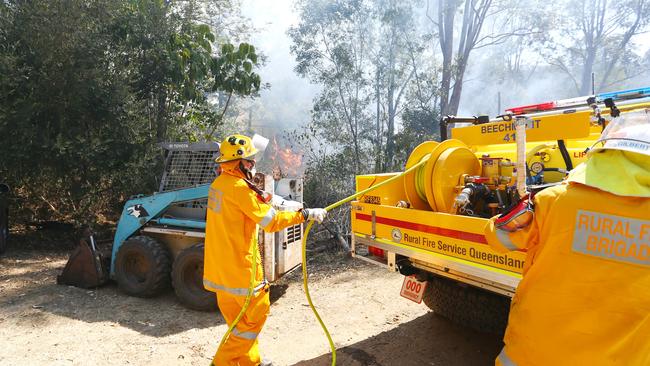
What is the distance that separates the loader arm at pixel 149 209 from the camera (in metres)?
5.21

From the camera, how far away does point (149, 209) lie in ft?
17.8

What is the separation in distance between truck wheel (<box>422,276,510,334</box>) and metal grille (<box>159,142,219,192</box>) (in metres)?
3.14

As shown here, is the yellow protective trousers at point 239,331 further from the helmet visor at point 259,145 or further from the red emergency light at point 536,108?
the red emergency light at point 536,108

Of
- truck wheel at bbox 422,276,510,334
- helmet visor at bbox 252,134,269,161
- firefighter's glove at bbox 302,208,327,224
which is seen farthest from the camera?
helmet visor at bbox 252,134,269,161

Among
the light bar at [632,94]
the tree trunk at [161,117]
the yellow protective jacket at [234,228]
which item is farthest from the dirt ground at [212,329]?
the tree trunk at [161,117]

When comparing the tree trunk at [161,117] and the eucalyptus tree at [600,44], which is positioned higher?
the eucalyptus tree at [600,44]

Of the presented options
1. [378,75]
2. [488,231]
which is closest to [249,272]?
[488,231]

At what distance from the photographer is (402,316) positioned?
14.7 ft

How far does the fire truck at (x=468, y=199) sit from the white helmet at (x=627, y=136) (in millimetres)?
941

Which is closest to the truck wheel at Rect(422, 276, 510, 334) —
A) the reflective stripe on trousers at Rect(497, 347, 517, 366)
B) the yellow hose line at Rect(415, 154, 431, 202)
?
the yellow hose line at Rect(415, 154, 431, 202)

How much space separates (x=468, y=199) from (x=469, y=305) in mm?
1132

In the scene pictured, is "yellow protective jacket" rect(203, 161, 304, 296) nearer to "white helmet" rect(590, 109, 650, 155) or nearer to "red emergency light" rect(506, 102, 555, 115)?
"white helmet" rect(590, 109, 650, 155)

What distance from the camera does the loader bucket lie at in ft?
17.9

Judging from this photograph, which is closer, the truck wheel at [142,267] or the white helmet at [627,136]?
the white helmet at [627,136]
